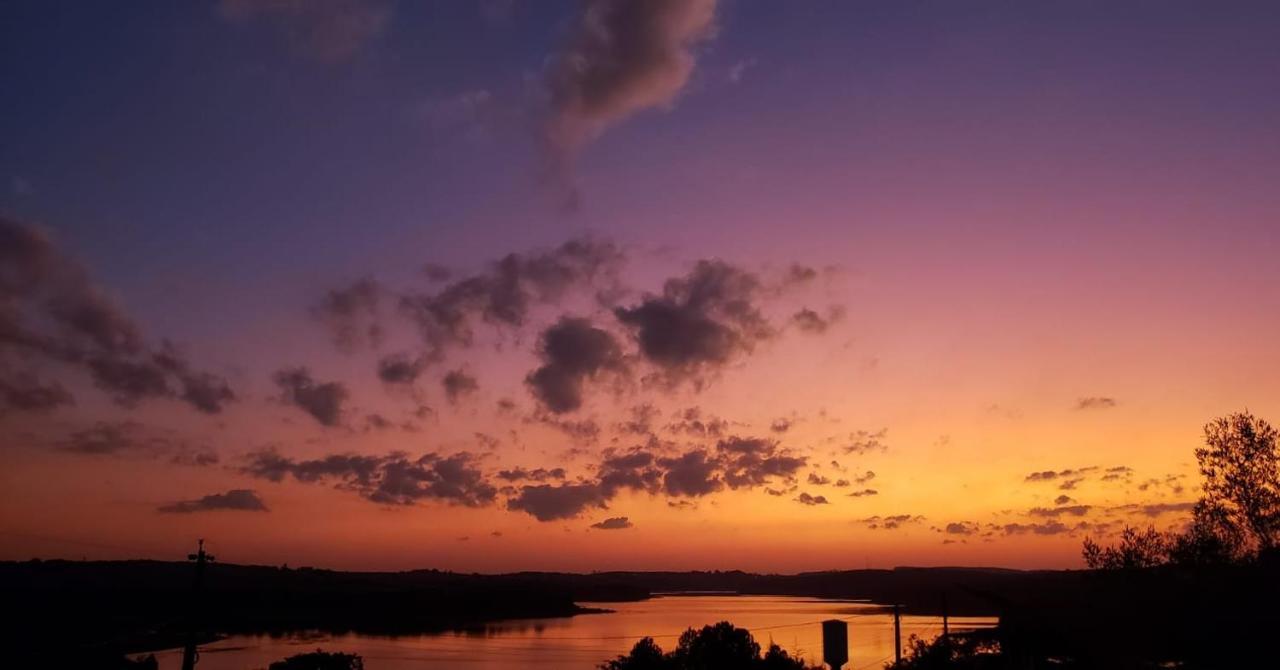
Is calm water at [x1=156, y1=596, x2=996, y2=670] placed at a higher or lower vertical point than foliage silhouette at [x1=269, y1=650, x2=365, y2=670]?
lower

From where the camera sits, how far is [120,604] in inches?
5305

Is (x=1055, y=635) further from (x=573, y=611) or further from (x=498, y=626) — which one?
(x=573, y=611)

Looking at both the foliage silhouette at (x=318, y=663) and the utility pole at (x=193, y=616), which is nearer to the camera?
the utility pole at (x=193, y=616)

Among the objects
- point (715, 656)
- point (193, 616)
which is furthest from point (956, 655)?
point (193, 616)

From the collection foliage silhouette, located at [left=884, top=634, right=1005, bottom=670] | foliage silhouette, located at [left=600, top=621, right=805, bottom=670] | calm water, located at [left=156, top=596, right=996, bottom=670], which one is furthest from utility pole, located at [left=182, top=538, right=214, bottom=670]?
calm water, located at [left=156, top=596, right=996, bottom=670]

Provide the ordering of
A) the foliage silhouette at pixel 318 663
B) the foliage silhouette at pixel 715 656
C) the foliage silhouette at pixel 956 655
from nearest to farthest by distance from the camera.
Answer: the foliage silhouette at pixel 956 655
the foliage silhouette at pixel 715 656
the foliage silhouette at pixel 318 663

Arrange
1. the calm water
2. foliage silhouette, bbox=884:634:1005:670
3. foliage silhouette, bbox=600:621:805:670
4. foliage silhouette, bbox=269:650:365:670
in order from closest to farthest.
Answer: foliage silhouette, bbox=884:634:1005:670, foliage silhouette, bbox=600:621:805:670, foliage silhouette, bbox=269:650:365:670, the calm water

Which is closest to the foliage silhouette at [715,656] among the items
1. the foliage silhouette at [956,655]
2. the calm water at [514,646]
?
the foliage silhouette at [956,655]

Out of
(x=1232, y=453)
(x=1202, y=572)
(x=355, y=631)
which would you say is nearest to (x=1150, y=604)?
(x=1202, y=572)

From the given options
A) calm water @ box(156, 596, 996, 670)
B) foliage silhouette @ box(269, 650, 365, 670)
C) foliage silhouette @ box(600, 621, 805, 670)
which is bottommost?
calm water @ box(156, 596, 996, 670)

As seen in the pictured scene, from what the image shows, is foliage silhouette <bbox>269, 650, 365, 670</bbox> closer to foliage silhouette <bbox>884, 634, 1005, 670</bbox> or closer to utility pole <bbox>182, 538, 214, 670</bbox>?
utility pole <bbox>182, 538, 214, 670</bbox>

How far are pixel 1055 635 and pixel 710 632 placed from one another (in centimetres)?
2320

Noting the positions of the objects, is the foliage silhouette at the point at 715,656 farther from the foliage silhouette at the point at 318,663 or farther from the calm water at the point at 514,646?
the calm water at the point at 514,646

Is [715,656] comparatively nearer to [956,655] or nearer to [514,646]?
[956,655]
